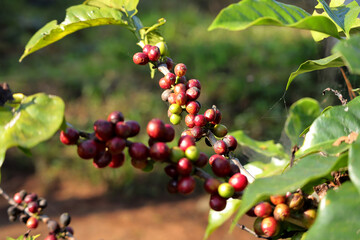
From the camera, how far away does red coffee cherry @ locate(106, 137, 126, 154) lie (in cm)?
35

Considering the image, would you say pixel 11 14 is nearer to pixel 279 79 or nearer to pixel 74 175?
pixel 74 175

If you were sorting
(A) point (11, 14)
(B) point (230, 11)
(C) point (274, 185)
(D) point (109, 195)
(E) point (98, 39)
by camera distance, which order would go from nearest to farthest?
(C) point (274, 185)
(B) point (230, 11)
(D) point (109, 195)
(E) point (98, 39)
(A) point (11, 14)

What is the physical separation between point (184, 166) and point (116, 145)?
68 millimetres

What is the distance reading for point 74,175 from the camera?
3.75m

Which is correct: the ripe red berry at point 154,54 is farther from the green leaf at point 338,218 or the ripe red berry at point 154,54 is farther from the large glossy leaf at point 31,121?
the green leaf at point 338,218

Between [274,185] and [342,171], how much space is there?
111mm

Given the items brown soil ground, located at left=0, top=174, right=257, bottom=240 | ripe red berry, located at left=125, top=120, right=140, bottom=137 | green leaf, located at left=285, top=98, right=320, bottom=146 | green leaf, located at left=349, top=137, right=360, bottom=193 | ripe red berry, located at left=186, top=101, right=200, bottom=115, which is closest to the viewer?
green leaf, located at left=349, top=137, right=360, bottom=193

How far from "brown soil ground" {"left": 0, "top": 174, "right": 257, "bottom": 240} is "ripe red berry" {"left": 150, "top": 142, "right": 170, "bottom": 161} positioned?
9.32ft

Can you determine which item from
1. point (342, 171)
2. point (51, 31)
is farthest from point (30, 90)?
point (342, 171)

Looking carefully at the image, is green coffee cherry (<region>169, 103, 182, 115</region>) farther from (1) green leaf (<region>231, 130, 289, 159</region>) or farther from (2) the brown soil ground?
(2) the brown soil ground

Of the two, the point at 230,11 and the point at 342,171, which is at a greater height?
the point at 230,11

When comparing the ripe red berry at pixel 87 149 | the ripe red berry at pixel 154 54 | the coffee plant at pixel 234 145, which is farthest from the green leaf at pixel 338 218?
the ripe red berry at pixel 154 54

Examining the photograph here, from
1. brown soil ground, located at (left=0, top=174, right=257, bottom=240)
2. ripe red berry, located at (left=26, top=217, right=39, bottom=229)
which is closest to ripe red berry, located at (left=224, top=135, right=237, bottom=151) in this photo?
ripe red berry, located at (left=26, top=217, right=39, bottom=229)

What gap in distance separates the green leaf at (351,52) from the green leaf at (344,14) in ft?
0.74
